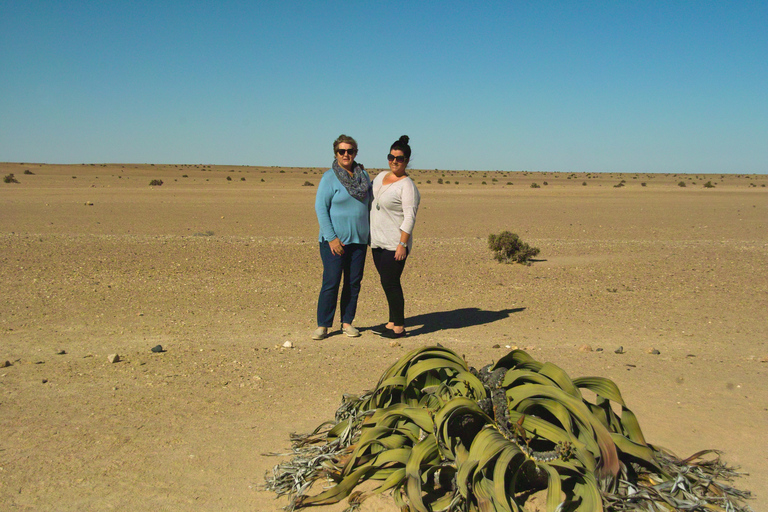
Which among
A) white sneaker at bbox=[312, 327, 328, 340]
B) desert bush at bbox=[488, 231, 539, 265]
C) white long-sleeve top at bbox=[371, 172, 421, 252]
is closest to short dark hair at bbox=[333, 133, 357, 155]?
white long-sleeve top at bbox=[371, 172, 421, 252]

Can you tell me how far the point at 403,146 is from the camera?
6.16m

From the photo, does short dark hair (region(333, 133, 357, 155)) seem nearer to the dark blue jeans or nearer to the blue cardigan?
the blue cardigan

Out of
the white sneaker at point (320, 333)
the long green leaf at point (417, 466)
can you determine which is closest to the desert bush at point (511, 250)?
the white sneaker at point (320, 333)

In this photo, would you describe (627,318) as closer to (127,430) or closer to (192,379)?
(192,379)

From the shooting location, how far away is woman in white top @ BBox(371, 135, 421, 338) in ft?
20.3

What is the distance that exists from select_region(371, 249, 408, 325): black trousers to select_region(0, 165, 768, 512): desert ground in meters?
0.37

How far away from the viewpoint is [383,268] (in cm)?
654

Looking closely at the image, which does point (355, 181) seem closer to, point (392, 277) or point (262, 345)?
point (392, 277)

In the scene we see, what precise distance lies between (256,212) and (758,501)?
23274mm

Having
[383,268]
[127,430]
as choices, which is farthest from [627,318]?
[127,430]

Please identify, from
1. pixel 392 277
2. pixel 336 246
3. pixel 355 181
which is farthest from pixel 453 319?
pixel 355 181

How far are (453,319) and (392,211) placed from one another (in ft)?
6.63

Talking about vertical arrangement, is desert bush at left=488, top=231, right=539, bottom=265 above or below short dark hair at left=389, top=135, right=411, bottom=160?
below

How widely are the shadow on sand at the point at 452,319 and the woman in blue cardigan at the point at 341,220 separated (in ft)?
3.28
